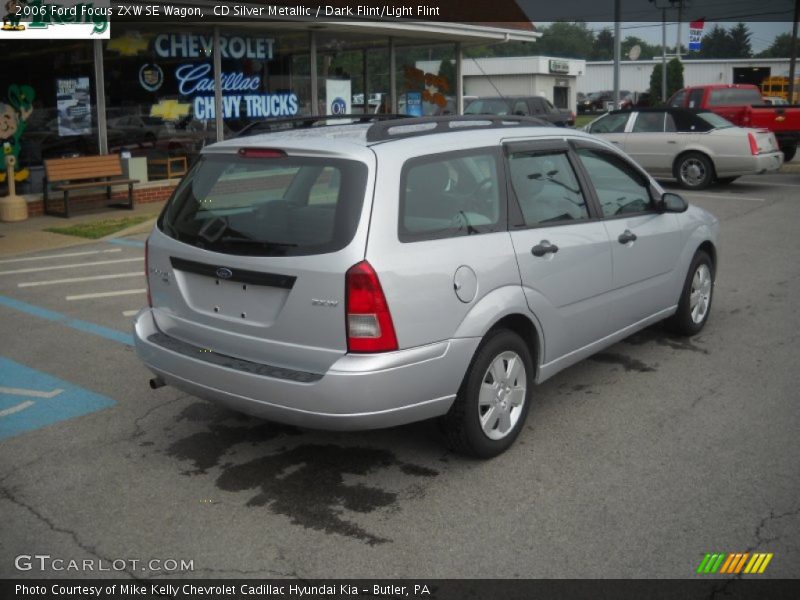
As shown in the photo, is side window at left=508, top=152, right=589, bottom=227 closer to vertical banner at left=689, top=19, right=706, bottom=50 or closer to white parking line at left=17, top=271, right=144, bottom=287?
white parking line at left=17, top=271, right=144, bottom=287

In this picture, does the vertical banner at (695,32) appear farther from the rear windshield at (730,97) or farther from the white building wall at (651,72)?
the white building wall at (651,72)

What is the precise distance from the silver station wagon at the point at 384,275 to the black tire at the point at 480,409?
0.01 m

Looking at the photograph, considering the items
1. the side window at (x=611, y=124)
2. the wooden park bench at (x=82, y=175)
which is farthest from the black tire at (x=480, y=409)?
the side window at (x=611, y=124)

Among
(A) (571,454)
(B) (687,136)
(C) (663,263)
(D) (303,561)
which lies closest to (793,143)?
(B) (687,136)

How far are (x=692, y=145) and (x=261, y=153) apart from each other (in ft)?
45.3

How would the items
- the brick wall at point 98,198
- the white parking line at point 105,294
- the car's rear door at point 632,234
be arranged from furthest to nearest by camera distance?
1. the brick wall at point 98,198
2. the white parking line at point 105,294
3. the car's rear door at point 632,234

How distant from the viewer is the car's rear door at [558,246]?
196 inches

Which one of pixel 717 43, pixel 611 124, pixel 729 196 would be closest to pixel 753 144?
pixel 729 196

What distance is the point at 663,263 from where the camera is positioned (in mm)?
6312

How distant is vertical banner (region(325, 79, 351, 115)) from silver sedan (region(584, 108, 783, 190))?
5901mm

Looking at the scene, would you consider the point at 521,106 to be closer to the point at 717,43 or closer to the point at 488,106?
the point at 488,106

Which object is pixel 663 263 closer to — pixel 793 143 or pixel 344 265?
pixel 344 265

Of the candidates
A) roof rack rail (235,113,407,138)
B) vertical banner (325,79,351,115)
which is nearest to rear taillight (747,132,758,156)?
vertical banner (325,79,351,115)

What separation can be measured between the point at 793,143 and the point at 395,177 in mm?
19264
